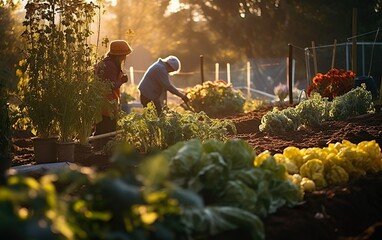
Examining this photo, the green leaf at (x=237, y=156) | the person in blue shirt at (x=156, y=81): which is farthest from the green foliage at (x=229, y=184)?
the person in blue shirt at (x=156, y=81)

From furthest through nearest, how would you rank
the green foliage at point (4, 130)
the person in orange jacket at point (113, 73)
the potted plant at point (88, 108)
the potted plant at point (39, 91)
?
the person in orange jacket at point (113, 73) → the potted plant at point (88, 108) → the potted plant at point (39, 91) → the green foliage at point (4, 130)

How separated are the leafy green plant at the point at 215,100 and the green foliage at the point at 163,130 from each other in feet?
29.7

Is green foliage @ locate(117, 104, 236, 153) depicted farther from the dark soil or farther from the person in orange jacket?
the dark soil

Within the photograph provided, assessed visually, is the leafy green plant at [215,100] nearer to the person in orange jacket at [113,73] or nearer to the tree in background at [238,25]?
the person in orange jacket at [113,73]

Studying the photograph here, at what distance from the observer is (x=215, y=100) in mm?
17438

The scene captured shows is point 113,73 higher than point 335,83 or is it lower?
higher

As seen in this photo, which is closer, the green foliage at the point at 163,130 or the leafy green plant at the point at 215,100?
the green foliage at the point at 163,130

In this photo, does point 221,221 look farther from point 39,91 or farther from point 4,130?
point 39,91

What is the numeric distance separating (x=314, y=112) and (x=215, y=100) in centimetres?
662

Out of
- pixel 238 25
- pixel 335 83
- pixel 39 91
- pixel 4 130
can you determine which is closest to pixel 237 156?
pixel 4 130

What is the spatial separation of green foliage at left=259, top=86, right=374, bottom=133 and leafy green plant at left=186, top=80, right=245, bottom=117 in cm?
497

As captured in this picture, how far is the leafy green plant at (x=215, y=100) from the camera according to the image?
17.4 meters

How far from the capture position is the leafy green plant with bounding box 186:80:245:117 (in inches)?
Answer: 684

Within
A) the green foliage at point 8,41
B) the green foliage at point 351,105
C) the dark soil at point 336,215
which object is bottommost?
the dark soil at point 336,215
